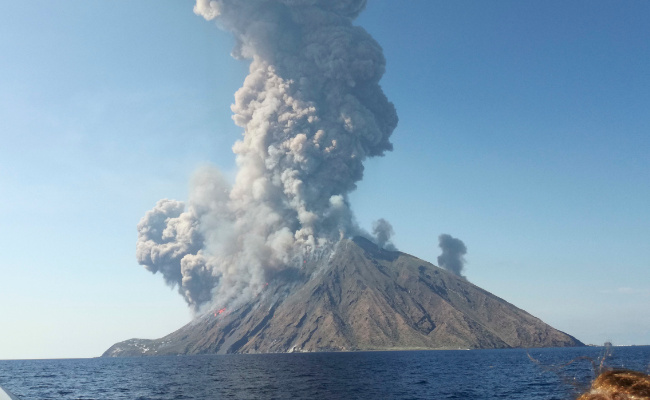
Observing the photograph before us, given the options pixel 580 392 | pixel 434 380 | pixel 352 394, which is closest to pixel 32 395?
pixel 352 394

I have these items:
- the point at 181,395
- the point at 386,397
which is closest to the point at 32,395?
the point at 181,395

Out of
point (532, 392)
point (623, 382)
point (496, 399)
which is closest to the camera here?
point (623, 382)

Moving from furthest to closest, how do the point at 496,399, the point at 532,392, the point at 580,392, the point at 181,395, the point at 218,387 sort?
the point at 218,387
the point at 181,395
the point at 532,392
the point at 496,399
the point at 580,392

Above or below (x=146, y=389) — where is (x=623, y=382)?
above

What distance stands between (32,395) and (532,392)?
80454 millimetres

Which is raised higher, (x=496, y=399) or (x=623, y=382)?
(x=623, y=382)

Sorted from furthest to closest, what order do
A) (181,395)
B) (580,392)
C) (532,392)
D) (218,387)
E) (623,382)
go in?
(218,387) < (181,395) < (532,392) < (580,392) < (623,382)

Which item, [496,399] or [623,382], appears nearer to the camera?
[623,382]

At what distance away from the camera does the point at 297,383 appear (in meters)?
85.4

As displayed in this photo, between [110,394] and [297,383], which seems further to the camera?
[297,383]

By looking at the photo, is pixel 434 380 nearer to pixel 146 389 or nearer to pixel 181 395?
pixel 181 395

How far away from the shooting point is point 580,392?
381 inches

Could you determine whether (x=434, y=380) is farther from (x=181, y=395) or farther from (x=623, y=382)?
(x=623, y=382)

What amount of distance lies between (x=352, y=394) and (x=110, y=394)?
41.5m
